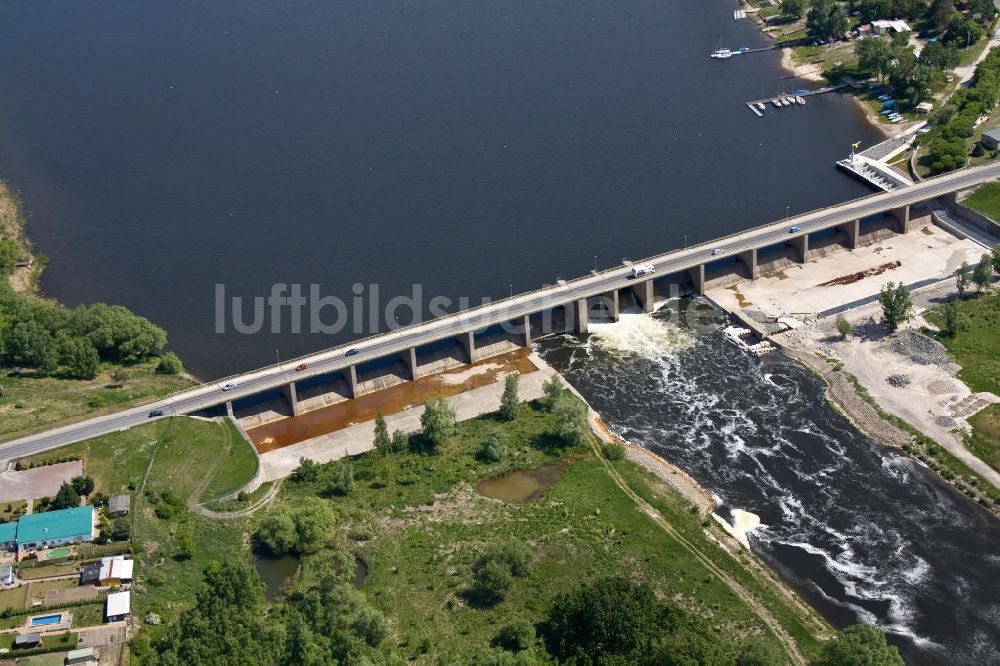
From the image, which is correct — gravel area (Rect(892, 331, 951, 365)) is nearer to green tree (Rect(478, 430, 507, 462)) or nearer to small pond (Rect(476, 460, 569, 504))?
small pond (Rect(476, 460, 569, 504))

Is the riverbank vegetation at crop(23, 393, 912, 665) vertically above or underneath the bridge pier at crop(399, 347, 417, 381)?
underneath

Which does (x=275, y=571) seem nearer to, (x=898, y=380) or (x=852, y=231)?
(x=898, y=380)

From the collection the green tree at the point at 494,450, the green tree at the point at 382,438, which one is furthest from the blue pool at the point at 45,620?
the green tree at the point at 494,450

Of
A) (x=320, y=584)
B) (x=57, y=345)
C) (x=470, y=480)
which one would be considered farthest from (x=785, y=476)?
(x=57, y=345)

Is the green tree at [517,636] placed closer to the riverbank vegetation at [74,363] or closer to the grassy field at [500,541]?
the grassy field at [500,541]

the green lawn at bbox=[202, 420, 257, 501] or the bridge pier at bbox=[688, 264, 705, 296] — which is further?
the bridge pier at bbox=[688, 264, 705, 296]

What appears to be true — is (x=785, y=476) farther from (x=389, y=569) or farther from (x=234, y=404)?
(x=234, y=404)

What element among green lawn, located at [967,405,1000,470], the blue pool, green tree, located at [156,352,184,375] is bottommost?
green lawn, located at [967,405,1000,470]

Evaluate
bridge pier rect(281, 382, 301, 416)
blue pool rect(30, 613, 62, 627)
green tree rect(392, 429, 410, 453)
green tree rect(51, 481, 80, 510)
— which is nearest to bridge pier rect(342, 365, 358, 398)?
bridge pier rect(281, 382, 301, 416)

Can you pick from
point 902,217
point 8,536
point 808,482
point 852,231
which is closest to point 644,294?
point 852,231
